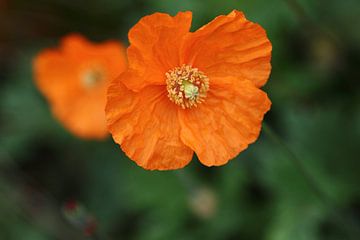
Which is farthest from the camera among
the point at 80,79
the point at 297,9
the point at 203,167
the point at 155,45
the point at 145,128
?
the point at 80,79

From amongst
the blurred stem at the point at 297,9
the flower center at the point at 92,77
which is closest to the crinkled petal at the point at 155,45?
the blurred stem at the point at 297,9

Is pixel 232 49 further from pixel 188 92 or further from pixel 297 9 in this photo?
pixel 297 9

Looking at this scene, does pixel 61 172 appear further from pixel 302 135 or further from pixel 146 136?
pixel 146 136

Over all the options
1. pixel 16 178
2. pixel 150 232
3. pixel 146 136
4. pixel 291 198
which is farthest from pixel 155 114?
pixel 16 178

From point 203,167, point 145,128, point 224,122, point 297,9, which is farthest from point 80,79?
point 224,122

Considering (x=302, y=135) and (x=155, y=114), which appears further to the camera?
(x=302, y=135)
